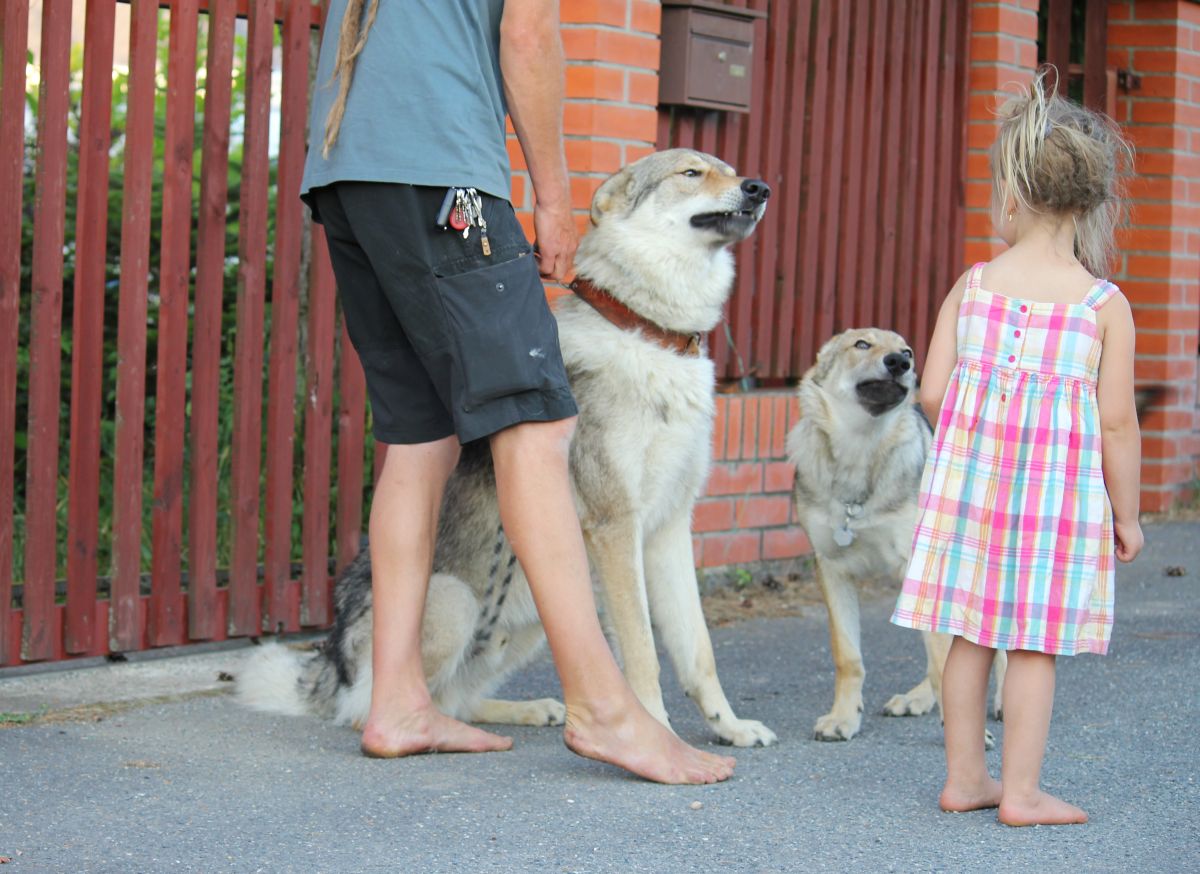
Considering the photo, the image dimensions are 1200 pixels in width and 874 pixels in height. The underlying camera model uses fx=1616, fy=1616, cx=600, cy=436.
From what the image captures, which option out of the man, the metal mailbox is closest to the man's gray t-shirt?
the man

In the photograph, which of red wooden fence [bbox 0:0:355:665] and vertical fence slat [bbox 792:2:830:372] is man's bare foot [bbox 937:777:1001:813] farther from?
vertical fence slat [bbox 792:2:830:372]

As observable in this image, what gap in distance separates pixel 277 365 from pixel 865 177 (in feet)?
9.99

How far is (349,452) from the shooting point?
17.0 feet

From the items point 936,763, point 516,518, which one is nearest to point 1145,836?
point 936,763

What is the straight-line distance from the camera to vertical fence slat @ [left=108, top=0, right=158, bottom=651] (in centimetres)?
456

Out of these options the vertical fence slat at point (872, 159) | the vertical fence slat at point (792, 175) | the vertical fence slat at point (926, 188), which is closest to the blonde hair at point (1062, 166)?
the vertical fence slat at point (792, 175)

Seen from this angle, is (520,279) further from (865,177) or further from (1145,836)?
(865,177)

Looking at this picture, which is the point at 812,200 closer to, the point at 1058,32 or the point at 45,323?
the point at 1058,32

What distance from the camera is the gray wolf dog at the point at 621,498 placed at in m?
4.06

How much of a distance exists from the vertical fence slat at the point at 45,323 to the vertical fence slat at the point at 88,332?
6cm

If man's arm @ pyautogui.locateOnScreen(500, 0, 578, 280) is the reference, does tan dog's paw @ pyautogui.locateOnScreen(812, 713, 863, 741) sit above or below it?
below

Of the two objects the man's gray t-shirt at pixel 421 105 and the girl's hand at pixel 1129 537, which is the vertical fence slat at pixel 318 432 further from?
the girl's hand at pixel 1129 537

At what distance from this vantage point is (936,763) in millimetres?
3939

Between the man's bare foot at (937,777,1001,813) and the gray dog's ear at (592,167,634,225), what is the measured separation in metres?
1.83
